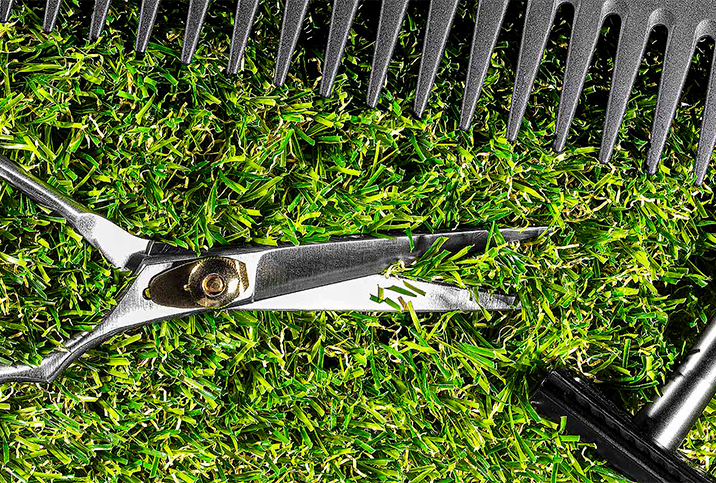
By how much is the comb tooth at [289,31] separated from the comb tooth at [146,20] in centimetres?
25

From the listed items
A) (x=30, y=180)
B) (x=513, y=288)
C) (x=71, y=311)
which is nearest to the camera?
(x=30, y=180)

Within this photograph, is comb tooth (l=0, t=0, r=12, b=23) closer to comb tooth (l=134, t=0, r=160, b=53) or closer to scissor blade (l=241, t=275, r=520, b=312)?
comb tooth (l=134, t=0, r=160, b=53)

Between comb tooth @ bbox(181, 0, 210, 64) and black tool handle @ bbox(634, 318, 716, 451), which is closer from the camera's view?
comb tooth @ bbox(181, 0, 210, 64)

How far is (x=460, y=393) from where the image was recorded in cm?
174

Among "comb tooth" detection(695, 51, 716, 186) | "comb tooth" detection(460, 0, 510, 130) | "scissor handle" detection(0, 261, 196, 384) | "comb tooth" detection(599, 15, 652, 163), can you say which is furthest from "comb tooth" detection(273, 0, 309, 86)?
"comb tooth" detection(695, 51, 716, 186)

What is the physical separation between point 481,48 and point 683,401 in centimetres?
83

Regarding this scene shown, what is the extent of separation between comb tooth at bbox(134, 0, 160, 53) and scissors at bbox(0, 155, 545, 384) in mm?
331

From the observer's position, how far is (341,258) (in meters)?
1.57

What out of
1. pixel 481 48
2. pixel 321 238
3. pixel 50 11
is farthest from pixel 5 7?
pixel 481 48

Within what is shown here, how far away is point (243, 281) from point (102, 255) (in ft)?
0.94

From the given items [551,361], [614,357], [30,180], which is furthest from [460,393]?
[30,180]

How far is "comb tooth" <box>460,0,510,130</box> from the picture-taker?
5.08ft

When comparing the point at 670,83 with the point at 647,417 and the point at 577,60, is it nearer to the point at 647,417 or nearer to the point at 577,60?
the point at 577,60

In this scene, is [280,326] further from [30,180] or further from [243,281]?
[30,180]
